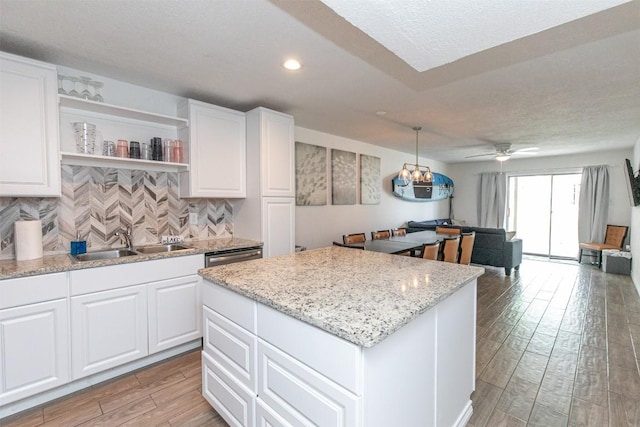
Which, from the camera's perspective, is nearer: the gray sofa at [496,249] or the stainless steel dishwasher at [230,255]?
the stainless steel dishwasher at [230,255]

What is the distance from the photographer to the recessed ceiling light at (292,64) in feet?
7.30

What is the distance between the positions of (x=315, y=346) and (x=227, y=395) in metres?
0.89

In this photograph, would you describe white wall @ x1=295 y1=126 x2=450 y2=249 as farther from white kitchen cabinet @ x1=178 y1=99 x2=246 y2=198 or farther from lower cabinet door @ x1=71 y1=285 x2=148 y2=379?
lower cabinet door @ x1=71 y1=285 x2=148 y2=379

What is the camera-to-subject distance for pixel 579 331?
3.05m

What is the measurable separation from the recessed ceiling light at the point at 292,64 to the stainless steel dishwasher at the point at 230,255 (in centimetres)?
171

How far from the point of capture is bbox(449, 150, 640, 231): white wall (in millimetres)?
6066

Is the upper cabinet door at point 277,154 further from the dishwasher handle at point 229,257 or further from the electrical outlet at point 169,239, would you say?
the electrical outlet at point 169,239

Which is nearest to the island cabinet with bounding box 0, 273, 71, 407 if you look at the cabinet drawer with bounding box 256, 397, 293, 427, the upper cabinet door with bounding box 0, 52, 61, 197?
the upper cabinet door with bounding box 0, 52, 61, 197

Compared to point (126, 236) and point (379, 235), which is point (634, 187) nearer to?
point (379, 235)

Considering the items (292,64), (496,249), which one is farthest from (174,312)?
(496,249)

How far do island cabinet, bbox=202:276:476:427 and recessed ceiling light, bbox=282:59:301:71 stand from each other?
170cm

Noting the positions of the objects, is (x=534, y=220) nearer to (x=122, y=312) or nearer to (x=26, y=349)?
(x=122, y=312)

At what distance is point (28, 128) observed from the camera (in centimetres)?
204

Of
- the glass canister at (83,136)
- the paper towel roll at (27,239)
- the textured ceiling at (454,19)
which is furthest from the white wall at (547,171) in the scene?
the paper towel roll at (27,239)
